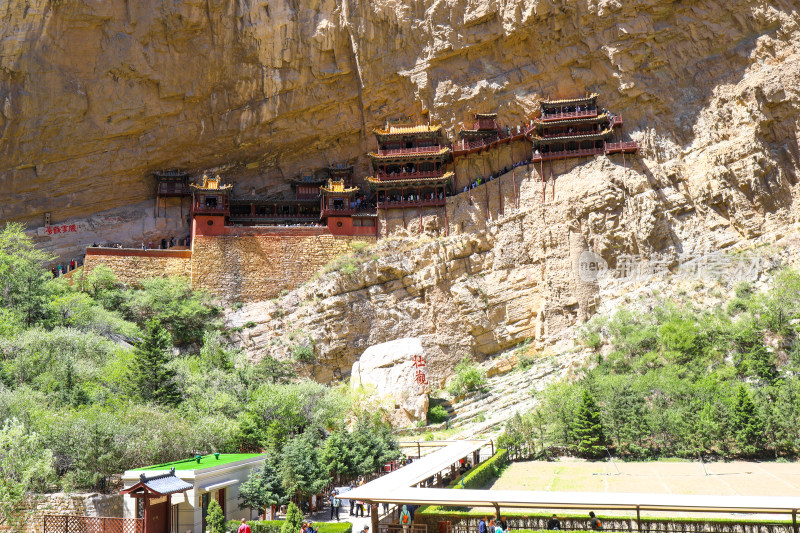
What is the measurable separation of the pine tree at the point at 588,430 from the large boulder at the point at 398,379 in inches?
318

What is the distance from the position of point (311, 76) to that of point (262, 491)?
113 ft

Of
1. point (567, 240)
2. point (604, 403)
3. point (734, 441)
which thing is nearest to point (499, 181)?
point (567, 240)

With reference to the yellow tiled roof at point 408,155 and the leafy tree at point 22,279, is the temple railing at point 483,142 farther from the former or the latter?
A: the leafy tree at point 22,279

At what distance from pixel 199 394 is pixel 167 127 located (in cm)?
2492

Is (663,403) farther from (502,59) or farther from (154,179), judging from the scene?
(154,179)

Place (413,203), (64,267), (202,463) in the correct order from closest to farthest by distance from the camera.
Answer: (202,463), (64,267), (413,203)

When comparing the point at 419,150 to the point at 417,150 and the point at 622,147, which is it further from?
the point at 622,147

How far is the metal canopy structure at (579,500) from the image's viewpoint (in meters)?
14.0

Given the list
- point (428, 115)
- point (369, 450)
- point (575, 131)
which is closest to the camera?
point (369, 450)

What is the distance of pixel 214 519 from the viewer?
17.7m

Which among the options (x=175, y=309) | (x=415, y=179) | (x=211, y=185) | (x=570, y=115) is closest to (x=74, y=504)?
(x=175, y=309)

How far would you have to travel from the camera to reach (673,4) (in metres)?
43.7

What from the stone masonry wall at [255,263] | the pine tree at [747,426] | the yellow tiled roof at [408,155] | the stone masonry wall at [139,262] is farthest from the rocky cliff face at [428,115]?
the pine tree at [747,426]

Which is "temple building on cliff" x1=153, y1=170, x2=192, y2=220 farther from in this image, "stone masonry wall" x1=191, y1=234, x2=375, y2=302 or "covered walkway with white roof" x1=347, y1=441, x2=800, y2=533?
"covered walkway with white roof" x1=347, y1=441, x2=800, y2=533
